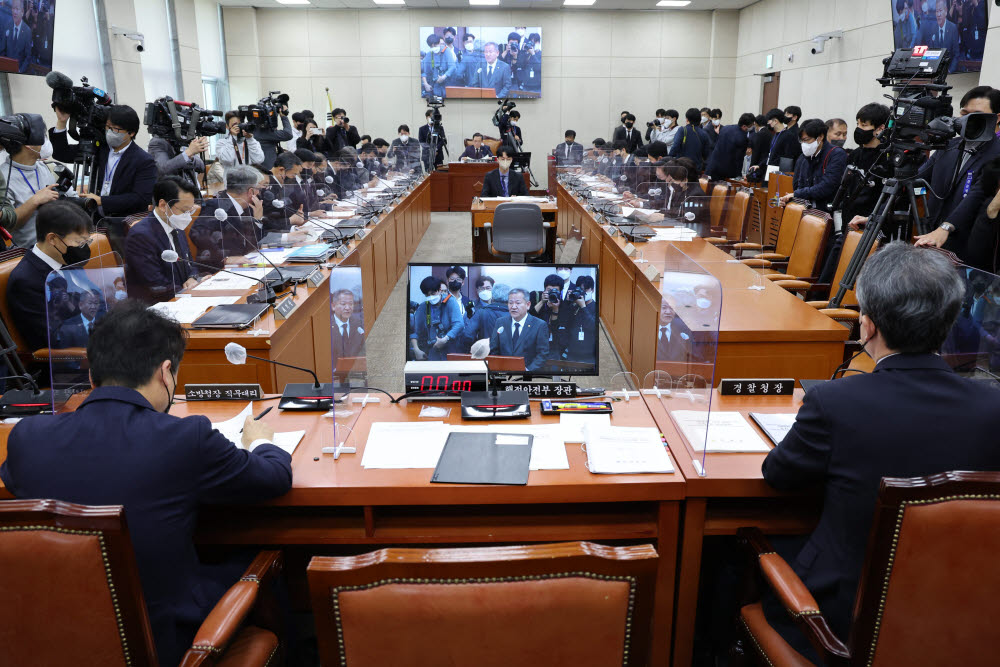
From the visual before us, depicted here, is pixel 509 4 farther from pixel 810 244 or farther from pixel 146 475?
pixel 146 475

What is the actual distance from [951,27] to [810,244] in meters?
3.64

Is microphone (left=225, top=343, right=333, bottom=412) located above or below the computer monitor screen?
below

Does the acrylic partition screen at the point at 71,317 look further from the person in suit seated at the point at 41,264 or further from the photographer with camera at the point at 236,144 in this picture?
the photographer with camera at the point at 236,144

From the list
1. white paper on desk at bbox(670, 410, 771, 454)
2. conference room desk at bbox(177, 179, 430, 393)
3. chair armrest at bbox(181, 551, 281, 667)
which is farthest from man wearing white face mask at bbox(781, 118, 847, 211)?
chair armrest at bbox(181, 551, 281, 667)

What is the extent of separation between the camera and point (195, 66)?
1071 cm

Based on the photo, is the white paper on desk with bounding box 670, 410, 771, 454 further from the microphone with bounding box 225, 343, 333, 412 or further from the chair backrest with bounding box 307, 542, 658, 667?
the microphone with bounding box 225, 343, 333, 412

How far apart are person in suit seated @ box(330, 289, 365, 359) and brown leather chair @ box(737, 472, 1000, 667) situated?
4.09 ft

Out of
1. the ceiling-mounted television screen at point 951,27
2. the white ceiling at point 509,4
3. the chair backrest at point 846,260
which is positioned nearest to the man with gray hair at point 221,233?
the chair backrest at point 846,260

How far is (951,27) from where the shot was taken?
19.7 ft

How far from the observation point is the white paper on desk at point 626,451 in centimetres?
163

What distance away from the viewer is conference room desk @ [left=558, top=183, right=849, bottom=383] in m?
2.76

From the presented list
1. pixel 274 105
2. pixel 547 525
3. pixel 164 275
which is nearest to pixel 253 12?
pixel 274 105

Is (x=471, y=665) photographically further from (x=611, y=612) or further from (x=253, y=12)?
(x=253, y=12)

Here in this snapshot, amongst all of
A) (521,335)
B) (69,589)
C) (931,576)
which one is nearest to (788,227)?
(521,335)
